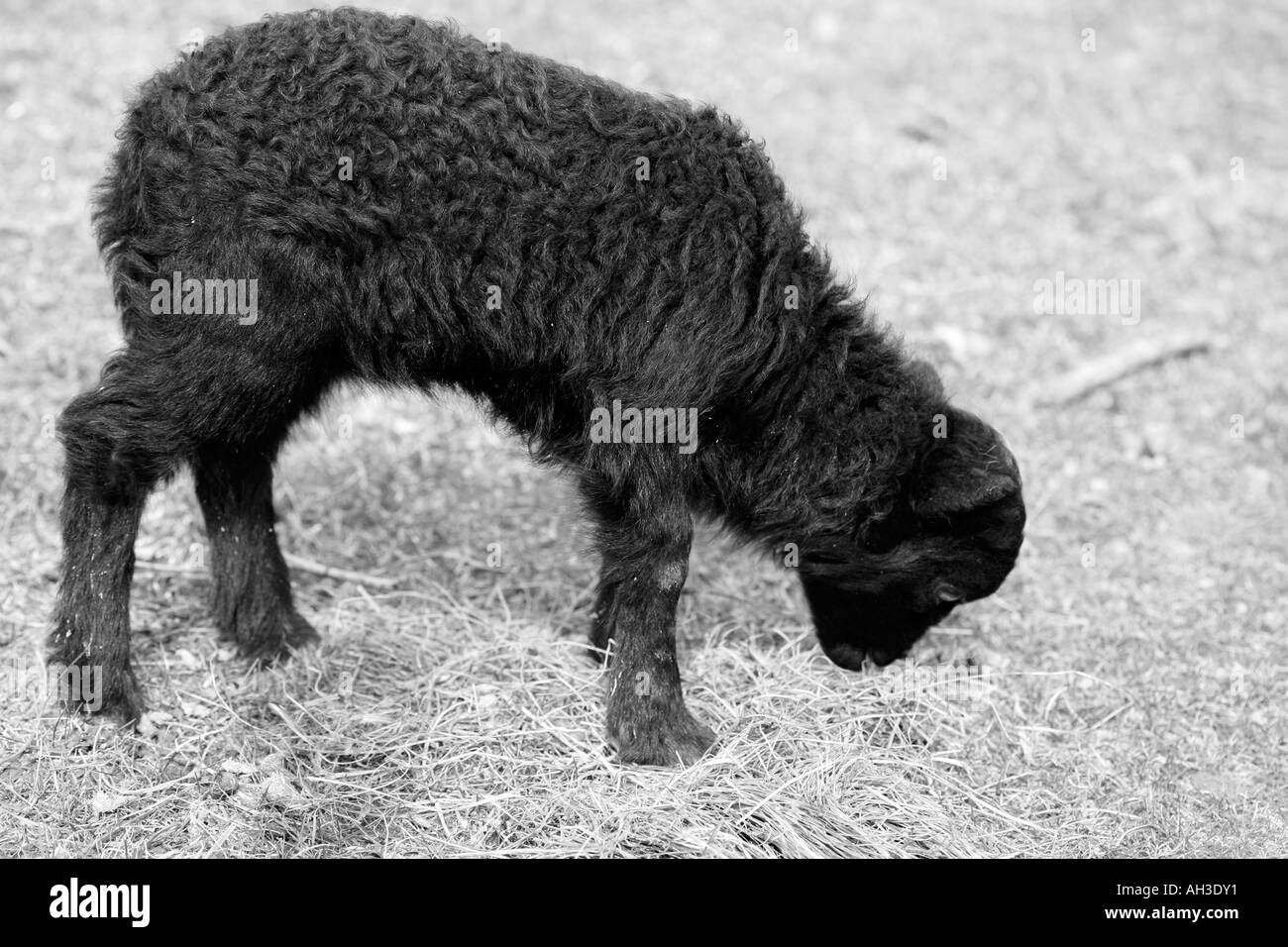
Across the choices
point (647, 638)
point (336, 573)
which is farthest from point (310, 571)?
point (647, 638)

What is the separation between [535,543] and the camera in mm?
6777

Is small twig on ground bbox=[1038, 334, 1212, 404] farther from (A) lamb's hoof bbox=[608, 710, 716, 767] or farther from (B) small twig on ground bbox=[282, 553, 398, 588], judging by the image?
(B) small twig on ground bbox=[282, 553, 398, 588]

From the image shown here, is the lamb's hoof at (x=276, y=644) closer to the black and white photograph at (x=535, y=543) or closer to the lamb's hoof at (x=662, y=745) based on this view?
the black and white photograph at (x=535, y=543)

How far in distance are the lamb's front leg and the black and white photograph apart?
2 centimetres

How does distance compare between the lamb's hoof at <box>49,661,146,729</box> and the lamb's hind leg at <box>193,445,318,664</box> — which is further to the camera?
the lamb's hind leg at <box>193,445,318,664</box>

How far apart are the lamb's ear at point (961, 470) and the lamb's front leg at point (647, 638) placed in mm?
983

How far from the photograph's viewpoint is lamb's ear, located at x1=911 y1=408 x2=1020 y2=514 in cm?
517

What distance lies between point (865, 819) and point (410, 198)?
2.81 m

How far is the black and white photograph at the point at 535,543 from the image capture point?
4.69 meters

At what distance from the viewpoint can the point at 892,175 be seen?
34.1 ft

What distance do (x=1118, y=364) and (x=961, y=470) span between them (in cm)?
391

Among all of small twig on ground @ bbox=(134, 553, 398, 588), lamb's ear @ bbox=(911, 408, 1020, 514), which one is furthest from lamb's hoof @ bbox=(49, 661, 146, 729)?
lamb's ear @ bbox=(911, 408, 1020, 514)

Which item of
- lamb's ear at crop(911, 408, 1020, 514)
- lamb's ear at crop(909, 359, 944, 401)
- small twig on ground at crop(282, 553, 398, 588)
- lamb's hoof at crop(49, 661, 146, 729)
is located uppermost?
lamb's ear at crop(909, 359, 944, 401)
